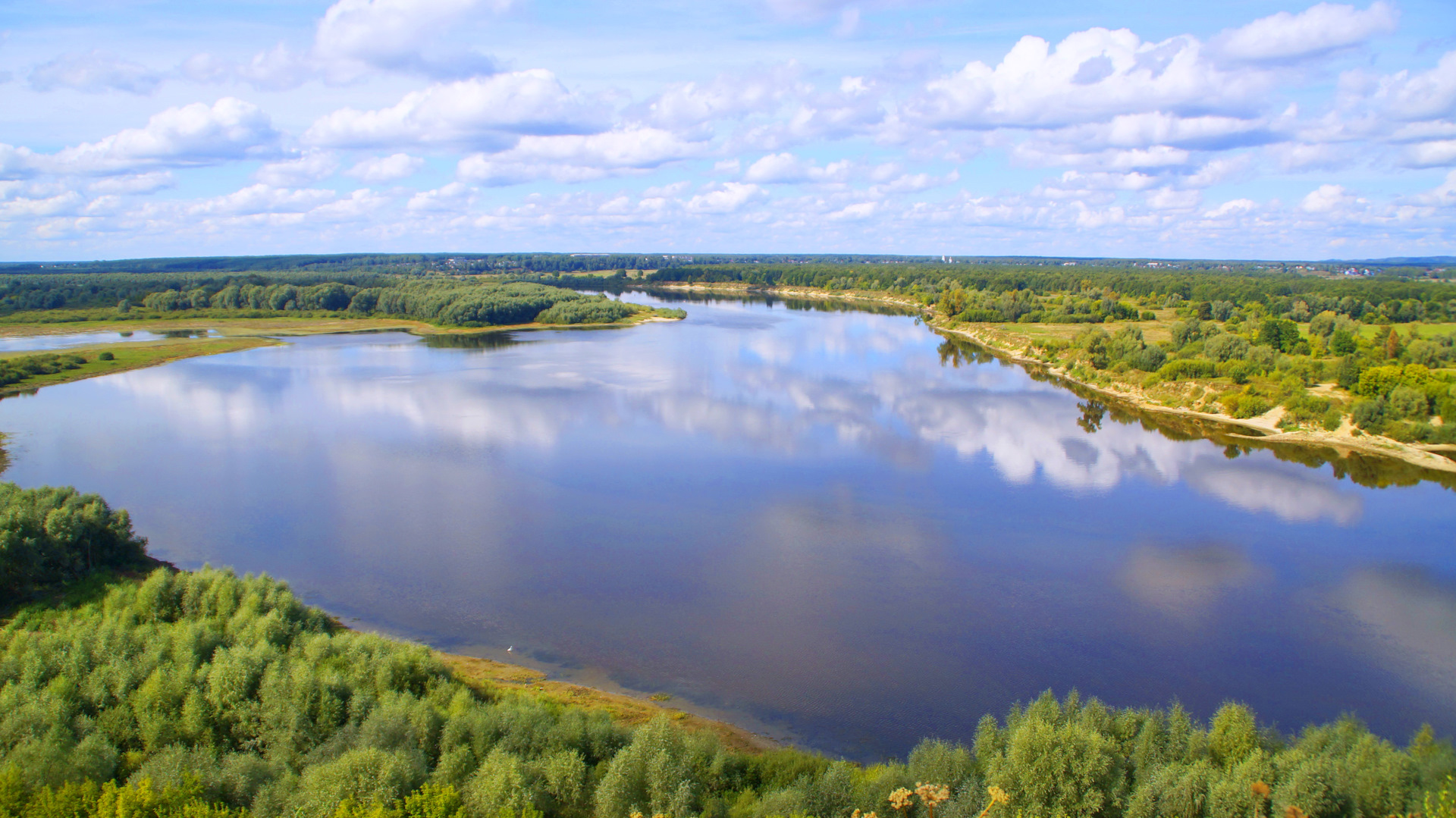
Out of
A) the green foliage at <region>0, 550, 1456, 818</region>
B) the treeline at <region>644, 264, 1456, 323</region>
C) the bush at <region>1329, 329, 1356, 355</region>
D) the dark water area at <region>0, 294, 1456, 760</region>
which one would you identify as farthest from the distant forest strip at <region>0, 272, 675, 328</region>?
the green foliage at <region>0, 550, 1456, 818</region>

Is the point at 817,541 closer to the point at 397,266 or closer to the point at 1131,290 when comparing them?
the point at 1131,290

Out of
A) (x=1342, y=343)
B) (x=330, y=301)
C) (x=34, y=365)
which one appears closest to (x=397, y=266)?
(x=330, y=301)

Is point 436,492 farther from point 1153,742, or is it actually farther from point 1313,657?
point 1313,657

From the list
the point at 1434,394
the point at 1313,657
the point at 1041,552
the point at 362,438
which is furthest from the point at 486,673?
the point at 1434,394

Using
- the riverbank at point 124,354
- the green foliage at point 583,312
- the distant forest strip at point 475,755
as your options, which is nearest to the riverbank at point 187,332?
the riverbank at point 124,354

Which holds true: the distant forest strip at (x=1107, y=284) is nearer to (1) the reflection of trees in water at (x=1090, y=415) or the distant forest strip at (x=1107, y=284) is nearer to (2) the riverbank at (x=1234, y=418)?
(2) the riverbank at (x=1234, y=418)

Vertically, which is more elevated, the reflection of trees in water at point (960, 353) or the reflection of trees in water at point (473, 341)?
the reflection of trees in water at point (473, 341)
